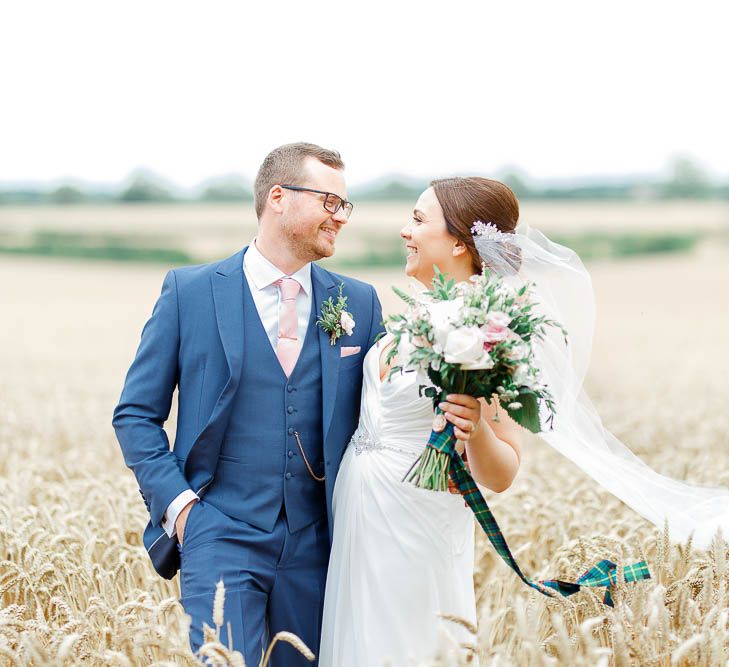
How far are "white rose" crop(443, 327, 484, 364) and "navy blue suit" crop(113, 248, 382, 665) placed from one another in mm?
865

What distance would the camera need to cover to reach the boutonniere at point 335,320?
4.31 meters

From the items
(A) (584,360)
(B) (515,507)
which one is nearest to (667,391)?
(B) (515,507)

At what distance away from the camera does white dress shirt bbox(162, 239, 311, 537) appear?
4.33m

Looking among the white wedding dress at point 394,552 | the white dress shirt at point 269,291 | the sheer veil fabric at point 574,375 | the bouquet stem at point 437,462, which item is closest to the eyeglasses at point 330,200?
the white dress shirt at point 269,291

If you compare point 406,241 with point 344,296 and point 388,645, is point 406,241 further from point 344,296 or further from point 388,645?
point 388,645

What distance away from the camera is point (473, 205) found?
4.39 m

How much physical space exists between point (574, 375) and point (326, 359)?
124 centimetres

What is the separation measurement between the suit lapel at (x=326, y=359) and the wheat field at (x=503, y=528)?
3.35 ft

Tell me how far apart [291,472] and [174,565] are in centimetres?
69

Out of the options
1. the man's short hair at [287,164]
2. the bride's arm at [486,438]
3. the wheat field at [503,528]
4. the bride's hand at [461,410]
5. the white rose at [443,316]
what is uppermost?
the man's short hair at [287,164]

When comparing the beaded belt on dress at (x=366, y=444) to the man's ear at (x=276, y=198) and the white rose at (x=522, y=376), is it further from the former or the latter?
the man's ear at (x=276, y=198)

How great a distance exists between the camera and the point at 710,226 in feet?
161

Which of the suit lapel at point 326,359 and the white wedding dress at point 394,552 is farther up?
the suit lapel at point 326,359

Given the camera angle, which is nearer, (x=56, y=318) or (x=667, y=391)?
(x=667, y=391)
